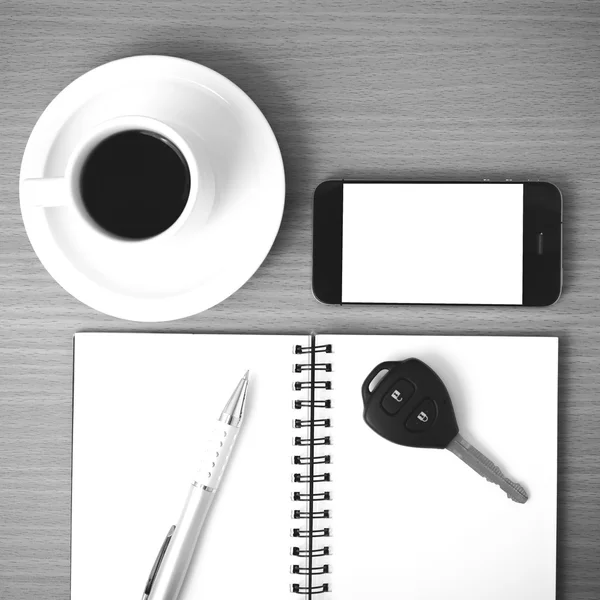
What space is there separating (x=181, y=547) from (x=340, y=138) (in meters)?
0.41

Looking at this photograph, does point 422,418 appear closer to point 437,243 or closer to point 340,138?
point 437,243

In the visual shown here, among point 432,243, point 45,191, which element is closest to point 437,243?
point 432,243

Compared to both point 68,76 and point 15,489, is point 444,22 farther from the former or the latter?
point 15,489

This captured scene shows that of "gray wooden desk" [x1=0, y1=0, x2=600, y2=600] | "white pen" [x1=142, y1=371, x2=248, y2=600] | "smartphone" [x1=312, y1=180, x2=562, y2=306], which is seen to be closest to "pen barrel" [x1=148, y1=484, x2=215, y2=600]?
"white pen" [x1=142, y1=371, x2=248, y2=600]

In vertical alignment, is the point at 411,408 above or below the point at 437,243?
below

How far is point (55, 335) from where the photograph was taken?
62cm

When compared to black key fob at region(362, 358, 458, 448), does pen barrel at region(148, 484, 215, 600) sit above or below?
below

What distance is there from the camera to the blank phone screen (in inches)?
24.1

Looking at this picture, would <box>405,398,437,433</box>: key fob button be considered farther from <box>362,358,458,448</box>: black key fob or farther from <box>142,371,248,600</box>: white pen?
<box>142,371,248,600</box>: white pen

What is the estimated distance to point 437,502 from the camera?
2.02 feet

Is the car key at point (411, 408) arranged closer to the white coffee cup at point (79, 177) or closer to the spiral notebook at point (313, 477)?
the spiral notebook at point (313, 477)

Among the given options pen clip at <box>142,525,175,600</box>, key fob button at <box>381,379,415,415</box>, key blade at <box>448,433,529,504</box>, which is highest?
key fob button at <box>381,379,415,415</box>

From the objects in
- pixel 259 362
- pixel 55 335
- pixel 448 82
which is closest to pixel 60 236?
pixel 55 335

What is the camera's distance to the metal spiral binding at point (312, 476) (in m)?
0.62
